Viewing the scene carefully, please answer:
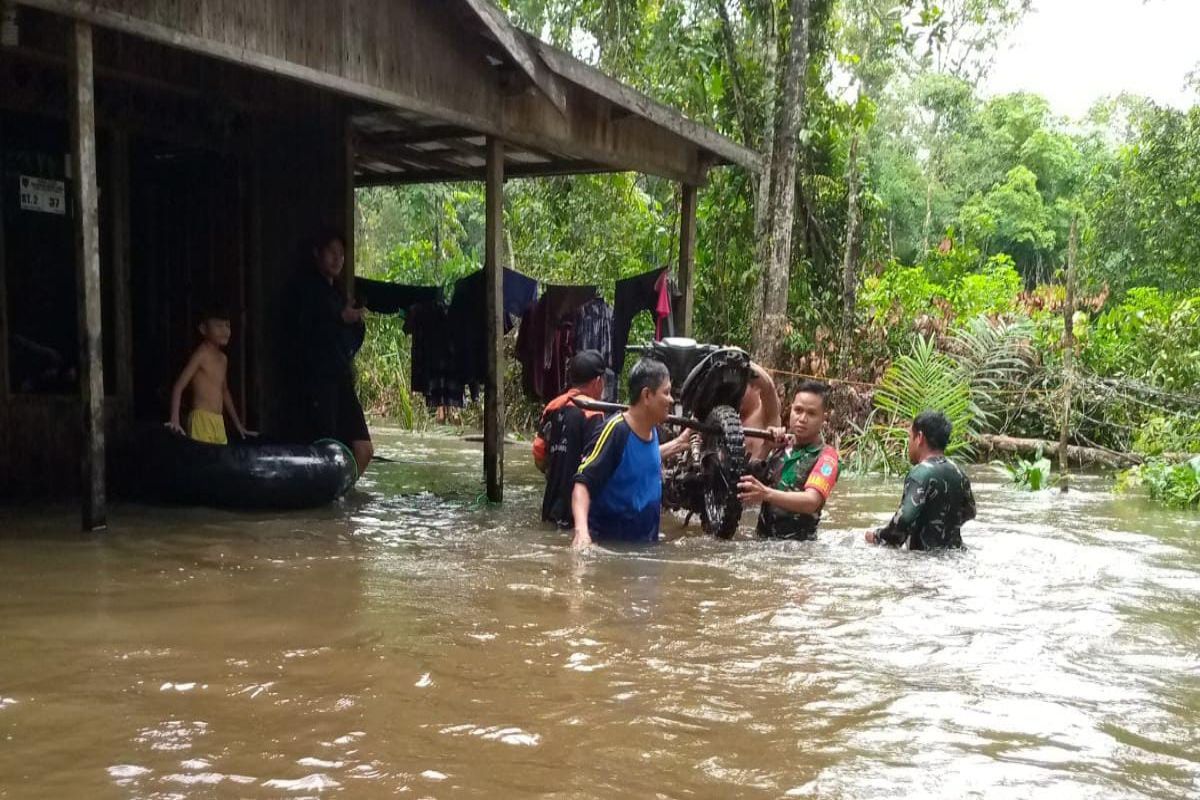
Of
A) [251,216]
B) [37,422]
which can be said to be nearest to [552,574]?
[37,422]

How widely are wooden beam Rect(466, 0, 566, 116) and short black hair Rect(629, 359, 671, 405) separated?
278 centimetres

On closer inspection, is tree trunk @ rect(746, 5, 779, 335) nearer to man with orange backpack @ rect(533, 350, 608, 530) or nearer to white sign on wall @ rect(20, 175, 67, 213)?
man with orange backpack @ rect(533, 350, 608, 530)

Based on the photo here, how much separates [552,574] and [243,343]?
4.65 m

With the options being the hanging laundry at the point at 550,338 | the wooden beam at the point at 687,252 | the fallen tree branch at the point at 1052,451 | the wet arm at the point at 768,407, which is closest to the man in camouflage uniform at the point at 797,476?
the wet arm at the point at 768,407

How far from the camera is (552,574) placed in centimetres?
545

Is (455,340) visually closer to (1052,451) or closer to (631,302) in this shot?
(631,302)

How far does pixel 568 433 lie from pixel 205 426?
2948 mm

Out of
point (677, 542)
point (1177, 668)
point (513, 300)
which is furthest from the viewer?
point (513, 300)

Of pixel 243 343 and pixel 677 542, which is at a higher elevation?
pixel 243 343

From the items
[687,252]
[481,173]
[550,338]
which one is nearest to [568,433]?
[550,338]

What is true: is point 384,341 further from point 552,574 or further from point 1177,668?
point 1177,668

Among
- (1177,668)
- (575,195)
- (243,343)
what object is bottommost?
(1177,668)

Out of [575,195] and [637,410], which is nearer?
[637,410]

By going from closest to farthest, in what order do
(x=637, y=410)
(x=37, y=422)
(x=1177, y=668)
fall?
(x=1177, y=668) → (x=637, y=410) → (x=37, y=422)
